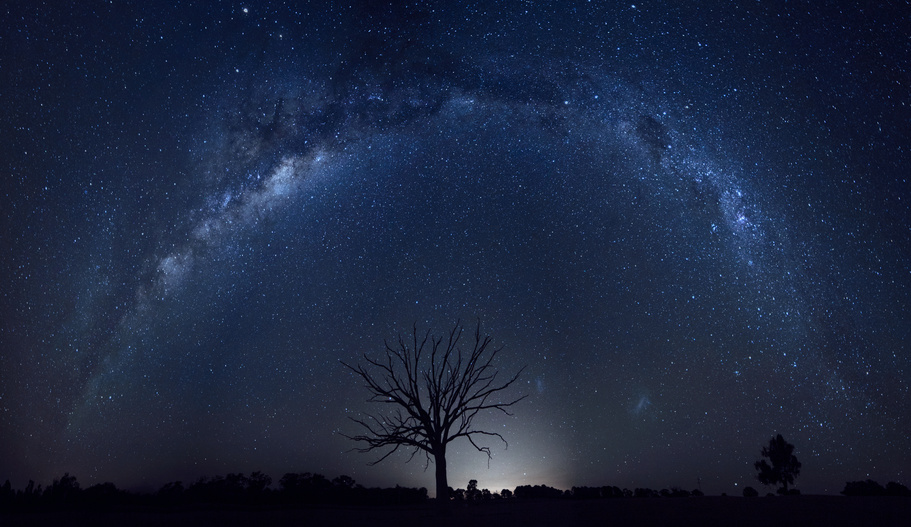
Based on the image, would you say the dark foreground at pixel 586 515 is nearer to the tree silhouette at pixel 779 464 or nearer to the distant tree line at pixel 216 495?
the distant tree line at pixel 216 495

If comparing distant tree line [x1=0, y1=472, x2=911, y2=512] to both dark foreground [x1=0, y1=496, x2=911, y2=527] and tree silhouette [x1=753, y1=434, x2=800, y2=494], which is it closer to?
dark foreground [x1=0, y1=496, x2=911, y2=527]

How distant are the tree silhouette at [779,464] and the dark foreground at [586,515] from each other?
23.2 meters

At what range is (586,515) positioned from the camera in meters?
13.1

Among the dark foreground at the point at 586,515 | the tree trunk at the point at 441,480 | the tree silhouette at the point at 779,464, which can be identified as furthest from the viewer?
the tree silhouette at the point at 779,464

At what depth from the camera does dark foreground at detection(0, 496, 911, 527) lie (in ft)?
38.4

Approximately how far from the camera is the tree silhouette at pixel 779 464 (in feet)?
116

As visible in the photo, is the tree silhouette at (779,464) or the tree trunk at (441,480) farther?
the tree silhouette at (779,464)

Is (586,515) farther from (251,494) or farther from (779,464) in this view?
(779,464)

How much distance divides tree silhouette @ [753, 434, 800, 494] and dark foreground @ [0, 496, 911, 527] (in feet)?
76.0

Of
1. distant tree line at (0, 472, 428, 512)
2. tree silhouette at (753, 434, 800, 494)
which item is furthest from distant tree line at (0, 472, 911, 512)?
tree silhouette at (753, 434, 800, 494)

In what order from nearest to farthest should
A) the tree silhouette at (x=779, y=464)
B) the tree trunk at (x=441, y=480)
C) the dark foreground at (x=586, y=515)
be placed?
the dark foreground at (x=586, y=515) < the tree trunk at (x=441, y=480) < the tree silhouette at (x=779, y=464)

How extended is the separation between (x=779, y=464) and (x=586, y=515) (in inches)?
1166

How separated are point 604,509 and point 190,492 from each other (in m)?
14.1

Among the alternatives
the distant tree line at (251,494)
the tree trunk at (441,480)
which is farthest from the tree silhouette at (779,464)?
the tree trunk at (441,480)
